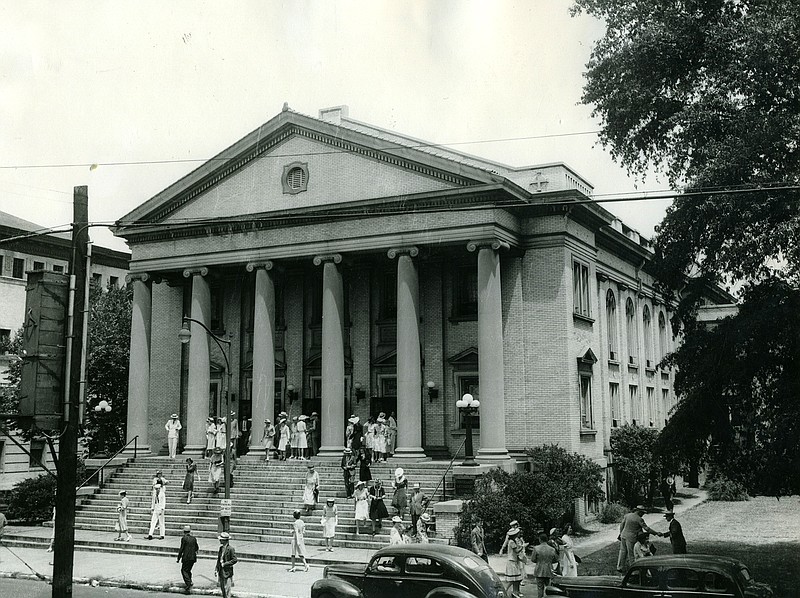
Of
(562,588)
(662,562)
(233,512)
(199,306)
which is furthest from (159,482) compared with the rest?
(662,562)

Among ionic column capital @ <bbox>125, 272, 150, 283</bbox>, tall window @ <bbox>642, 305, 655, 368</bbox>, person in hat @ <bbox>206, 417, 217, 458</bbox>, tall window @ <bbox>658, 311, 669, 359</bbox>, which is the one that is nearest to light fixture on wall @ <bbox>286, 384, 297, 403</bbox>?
person in hat @ <bbox>206, 417, 217, 458</bbox>

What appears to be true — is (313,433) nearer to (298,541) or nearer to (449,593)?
(298,541)

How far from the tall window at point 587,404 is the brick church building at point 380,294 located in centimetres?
12

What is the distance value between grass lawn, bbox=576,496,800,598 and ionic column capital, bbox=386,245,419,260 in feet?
39.8

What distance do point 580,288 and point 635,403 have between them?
35.3 ft

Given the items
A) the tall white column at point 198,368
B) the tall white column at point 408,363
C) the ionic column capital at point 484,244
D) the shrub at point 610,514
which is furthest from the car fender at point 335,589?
the tall white column at point 198,368

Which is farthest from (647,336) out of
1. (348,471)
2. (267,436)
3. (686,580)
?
(686,580)

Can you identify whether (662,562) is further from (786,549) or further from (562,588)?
(786,549)

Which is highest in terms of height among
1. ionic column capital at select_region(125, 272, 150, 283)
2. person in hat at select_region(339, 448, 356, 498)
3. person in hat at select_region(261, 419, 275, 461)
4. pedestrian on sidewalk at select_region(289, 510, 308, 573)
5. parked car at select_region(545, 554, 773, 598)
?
ionic column capital at select_region(125, 272, 150, 283)

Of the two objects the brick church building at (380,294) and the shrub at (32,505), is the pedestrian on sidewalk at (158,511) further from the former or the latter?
the shrub at (32,505)

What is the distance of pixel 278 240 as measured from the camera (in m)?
32.8

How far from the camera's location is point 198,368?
33.8 m

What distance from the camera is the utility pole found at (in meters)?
11.6

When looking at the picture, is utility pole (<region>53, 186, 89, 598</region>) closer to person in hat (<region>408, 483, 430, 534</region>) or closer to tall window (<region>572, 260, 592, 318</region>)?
person in hat (<region>408, 483, 430, 534</region>)
